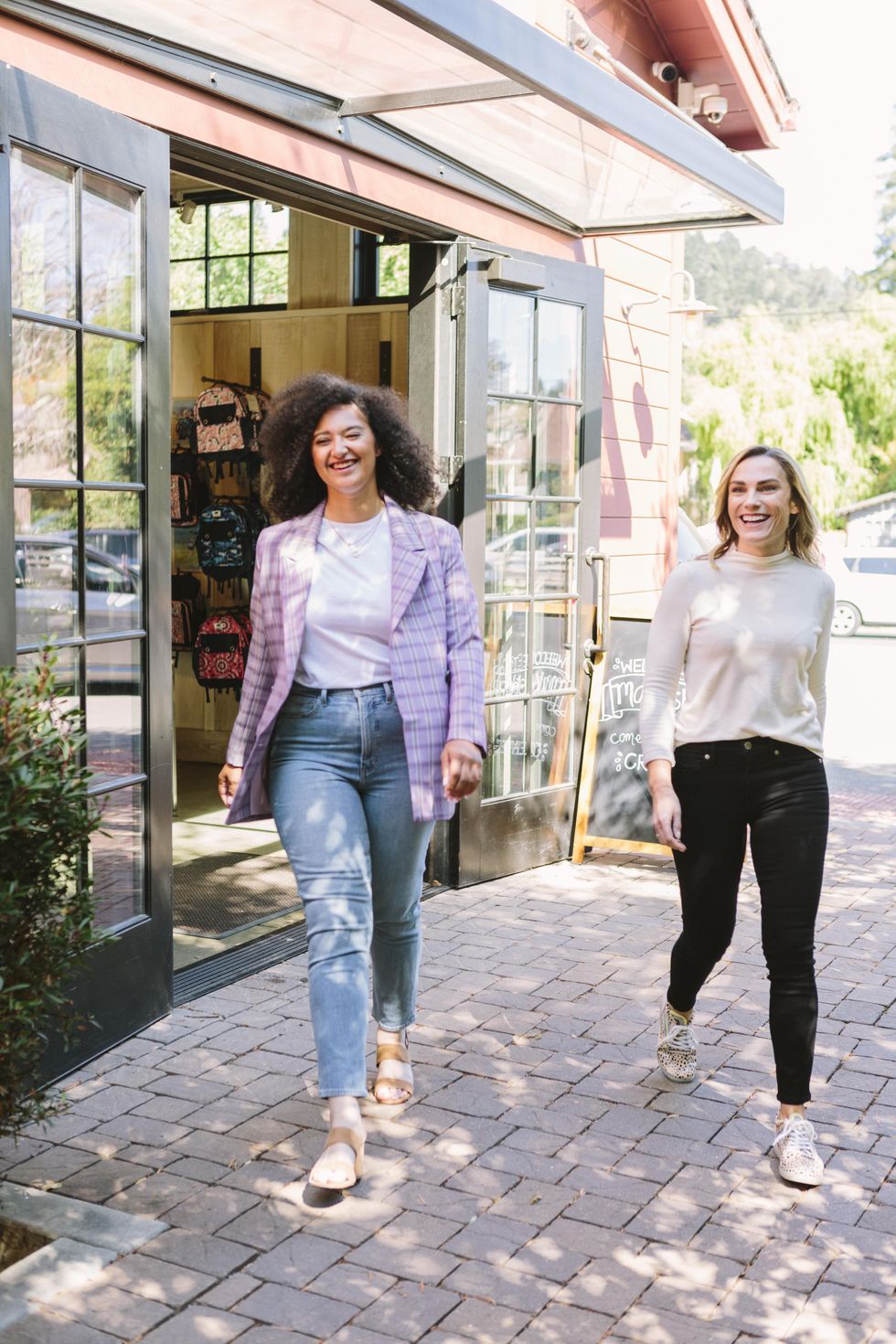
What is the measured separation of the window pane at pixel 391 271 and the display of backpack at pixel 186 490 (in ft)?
5.03

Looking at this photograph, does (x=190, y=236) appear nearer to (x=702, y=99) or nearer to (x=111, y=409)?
(x=702, y=99)

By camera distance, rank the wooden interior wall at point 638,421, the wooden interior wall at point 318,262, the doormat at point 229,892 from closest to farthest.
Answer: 1. the doormat at point 229,892
2. the wooden interior wall at point 638,421
3. the wooden interior wall at point 318,262

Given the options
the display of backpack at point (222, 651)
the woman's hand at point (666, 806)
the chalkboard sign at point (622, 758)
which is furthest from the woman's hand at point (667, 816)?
the display of backpack at point (222, 651)

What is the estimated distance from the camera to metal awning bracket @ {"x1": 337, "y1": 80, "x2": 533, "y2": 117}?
16.8 ft

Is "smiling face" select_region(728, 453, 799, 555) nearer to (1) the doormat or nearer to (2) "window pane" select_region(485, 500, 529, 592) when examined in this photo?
(2) "window pane" select_region(485, 500, 529, 592)

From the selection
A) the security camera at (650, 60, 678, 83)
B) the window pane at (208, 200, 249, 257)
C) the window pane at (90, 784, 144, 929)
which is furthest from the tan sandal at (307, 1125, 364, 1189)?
the security camera at (650, 60, 678, 83)

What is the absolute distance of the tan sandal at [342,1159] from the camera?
11.1 ft

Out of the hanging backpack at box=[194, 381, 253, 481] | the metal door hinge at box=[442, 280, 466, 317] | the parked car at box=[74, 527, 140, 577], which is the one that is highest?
the metal door hinge at box=[442, 280, 466, 317]

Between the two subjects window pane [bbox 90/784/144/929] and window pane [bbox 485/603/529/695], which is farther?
window pane [bbox 485/603/529/695]

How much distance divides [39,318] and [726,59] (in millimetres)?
6153

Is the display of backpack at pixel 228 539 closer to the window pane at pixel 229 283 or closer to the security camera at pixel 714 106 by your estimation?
the window pane at pixel 229 283

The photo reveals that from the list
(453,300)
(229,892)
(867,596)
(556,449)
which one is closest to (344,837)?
(229,892)

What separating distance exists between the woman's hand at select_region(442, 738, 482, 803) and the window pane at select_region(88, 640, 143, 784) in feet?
3.69

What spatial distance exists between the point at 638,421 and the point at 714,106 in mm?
2119
